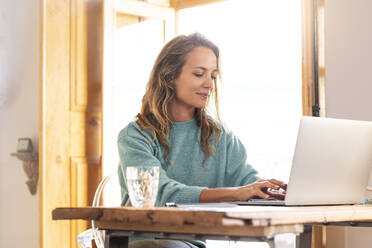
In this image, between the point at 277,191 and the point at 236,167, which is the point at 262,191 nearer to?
the point at 277,191

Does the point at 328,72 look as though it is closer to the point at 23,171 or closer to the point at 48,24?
the point at 48,24

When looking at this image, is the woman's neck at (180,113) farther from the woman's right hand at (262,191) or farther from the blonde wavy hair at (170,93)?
the woman's right hand at (262,191)

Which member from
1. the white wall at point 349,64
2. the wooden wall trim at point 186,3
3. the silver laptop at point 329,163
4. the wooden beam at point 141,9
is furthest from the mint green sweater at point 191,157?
the wooden wall trim at point 186,3

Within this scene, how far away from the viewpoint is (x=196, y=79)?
2.12 meters

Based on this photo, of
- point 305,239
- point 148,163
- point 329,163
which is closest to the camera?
point 329,163

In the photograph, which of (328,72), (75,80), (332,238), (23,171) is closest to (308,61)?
(328,72)

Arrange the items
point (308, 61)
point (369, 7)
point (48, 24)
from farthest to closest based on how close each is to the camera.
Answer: point (48, 24)
point (308, 61)
point (369, 7)

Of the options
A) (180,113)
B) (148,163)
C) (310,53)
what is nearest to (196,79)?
(180,113)

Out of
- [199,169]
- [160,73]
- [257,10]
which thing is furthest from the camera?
[257,10]

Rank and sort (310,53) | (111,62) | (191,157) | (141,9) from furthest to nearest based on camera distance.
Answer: (141,9) → (111,62) → (310,53) → (191,157)

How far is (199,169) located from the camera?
2.04 metres

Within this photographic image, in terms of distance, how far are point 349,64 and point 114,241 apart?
5.96 feet

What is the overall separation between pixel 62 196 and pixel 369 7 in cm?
204

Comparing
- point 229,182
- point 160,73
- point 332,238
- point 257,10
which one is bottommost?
point 332,238
